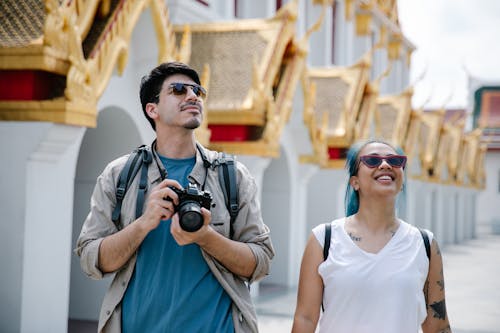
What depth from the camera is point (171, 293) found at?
2703mm

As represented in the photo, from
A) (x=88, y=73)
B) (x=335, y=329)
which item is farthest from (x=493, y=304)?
(x=335, y=329)

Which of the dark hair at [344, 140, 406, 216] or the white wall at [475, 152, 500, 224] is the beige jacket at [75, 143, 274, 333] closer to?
the dark hair at [344, 140, 406, 216]

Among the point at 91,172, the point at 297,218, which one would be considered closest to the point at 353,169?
the point at 91,172

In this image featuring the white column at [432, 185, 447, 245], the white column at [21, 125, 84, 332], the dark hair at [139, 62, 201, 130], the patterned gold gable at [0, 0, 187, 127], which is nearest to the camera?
the dark hair at [139, 62, 201, 130]

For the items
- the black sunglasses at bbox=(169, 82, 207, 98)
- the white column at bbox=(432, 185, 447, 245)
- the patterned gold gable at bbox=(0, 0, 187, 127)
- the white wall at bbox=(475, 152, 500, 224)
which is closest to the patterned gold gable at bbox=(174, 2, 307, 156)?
the patterned gold gable at bbox=(0, 0, 187, 127)

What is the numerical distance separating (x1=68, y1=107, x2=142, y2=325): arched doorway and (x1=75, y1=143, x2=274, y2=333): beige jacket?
5598 millimetres

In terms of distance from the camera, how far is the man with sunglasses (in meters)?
2.67

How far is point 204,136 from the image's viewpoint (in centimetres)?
867

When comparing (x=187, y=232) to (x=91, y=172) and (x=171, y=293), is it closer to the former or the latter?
(x=171, y=293)

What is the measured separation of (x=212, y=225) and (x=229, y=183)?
177 millimetres

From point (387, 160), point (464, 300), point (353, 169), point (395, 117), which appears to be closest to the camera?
point (387, 160)

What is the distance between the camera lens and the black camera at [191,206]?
97.9 inches

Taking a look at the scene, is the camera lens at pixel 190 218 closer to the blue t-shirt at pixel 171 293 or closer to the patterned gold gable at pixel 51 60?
the blue t-shirt at pixel 171 293

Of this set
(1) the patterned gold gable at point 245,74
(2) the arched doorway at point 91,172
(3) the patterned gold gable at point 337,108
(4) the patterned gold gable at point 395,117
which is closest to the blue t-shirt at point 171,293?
(2) the arched doorway at point 91,172
